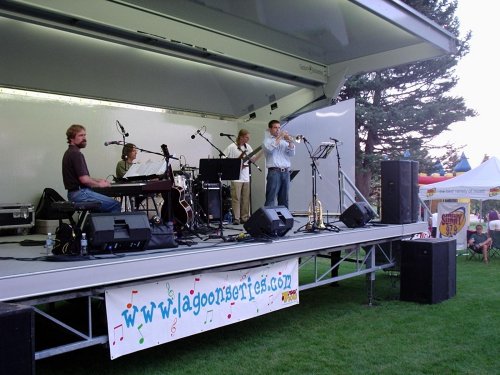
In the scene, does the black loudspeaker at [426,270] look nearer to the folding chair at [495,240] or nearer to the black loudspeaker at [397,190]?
the black loudspeaker at [397,190]

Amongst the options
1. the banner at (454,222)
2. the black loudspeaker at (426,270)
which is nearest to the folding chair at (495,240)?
the banner at (454,222)

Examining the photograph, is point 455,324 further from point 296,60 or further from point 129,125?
point 129,125

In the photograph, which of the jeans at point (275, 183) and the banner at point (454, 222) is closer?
the jeans at point (275, 183)

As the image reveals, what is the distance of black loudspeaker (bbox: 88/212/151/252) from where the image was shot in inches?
135

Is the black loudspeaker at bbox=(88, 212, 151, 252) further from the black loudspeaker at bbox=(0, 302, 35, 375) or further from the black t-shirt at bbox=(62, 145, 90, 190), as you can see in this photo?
the black loudspeaker at bbox=(0, 302, 35, 375)

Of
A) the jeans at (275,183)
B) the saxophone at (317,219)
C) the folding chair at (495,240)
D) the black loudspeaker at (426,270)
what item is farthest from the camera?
the folding chair at (495,240)

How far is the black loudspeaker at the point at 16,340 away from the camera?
7.14 feet

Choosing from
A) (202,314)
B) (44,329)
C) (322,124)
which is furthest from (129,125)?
(202,314)

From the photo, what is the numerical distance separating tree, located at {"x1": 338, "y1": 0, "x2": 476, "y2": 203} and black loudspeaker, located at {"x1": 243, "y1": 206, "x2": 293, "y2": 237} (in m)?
16.6

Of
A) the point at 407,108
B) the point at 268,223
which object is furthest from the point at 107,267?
the point at 407,108

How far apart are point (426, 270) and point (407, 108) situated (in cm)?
1678

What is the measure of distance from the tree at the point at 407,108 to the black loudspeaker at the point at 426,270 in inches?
579

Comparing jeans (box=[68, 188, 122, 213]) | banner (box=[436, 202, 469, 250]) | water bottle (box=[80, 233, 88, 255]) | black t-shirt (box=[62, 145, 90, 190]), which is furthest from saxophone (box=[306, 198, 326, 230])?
banner (box=[436, 202, 469, 250])

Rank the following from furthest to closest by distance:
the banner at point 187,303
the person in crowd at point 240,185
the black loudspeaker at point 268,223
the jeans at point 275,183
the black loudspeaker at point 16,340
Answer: the person in crowd at point 240,185
the jeans at point 275,183
the black loudspeaker at point 268,223
the banner at point 187,303
the black loudspeaker at point 16,340
